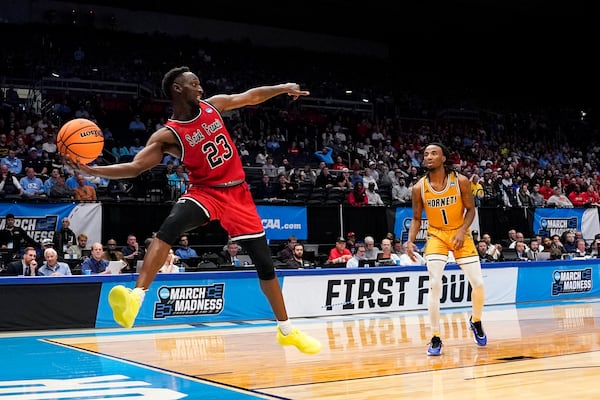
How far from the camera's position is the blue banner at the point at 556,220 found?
2045cm

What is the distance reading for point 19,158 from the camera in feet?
56.3

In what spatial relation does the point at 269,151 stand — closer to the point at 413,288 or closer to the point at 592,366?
the point at 413,288

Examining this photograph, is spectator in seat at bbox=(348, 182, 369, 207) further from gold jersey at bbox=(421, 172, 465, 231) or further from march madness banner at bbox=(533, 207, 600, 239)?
gold jersey at bbox=(421, 172, 465, 231)

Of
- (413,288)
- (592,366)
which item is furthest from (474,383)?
(413,288)

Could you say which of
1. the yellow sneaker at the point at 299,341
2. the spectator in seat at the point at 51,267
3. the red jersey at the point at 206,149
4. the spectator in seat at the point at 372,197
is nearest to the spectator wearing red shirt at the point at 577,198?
the spectator in seat at the point at 372,197

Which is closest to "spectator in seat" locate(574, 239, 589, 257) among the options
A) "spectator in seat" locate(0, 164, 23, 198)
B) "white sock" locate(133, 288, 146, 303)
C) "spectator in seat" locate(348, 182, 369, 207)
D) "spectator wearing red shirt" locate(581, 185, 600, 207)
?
"spectator wearing red shirt" locate(581, 185, 600, 207)

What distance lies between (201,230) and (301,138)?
907 cm

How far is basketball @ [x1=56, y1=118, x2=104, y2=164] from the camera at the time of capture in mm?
5239

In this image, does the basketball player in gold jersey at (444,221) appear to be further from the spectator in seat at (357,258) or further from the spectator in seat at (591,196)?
the spectator in seat at (591,196)

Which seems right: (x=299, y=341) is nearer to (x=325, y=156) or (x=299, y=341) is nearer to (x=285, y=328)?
(x=285, y=328)

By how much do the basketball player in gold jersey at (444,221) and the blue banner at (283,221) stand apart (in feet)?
28.8

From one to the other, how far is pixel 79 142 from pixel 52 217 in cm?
993

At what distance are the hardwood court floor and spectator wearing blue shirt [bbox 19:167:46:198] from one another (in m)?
6.46

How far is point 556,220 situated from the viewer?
2070 centimetres
